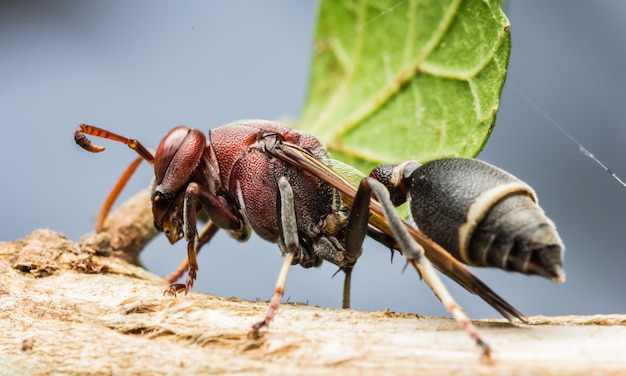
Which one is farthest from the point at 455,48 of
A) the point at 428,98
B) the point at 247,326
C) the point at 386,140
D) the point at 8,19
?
the point at 8,19

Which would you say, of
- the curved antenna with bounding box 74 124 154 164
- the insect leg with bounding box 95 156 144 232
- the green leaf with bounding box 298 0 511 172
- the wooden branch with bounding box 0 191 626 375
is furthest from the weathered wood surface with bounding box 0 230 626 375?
the green leaf with bounding box 298 0 511 172

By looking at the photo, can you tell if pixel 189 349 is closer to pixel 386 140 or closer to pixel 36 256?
pixel 36 256

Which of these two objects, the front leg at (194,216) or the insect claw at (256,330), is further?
the front leg at (194,216)

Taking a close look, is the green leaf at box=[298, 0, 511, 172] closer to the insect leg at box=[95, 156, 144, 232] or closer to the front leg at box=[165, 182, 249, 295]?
the front leg at box=[165, 182, 249, 295]

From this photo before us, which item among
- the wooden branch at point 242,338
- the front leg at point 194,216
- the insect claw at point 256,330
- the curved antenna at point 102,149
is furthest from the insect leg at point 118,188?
the insect claw at point 256,330

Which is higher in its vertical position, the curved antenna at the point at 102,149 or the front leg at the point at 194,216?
the curved antenna at the point at 102,149

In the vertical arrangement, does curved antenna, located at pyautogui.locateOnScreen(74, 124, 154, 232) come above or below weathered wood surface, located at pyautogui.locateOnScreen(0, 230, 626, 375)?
above

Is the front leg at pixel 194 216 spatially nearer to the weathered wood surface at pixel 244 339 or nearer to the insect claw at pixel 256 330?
the weathered wood surface at pixel 244 339
